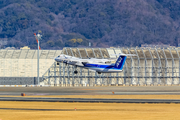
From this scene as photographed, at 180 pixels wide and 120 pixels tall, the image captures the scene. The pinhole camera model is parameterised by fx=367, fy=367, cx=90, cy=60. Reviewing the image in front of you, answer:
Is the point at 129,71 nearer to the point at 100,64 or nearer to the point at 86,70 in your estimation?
the point at 86,70

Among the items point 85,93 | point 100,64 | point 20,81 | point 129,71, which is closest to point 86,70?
point 129,71

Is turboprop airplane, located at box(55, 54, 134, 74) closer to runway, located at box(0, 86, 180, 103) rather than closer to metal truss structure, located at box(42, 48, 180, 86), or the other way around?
runway, located at box(0, 86, 180, 103)

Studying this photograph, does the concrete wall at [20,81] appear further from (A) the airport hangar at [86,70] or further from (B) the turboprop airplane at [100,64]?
(B) the turboprop airplane at [100,64]

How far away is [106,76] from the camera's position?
124 m

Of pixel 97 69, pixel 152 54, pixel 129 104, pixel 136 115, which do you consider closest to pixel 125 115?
pixel 136 115

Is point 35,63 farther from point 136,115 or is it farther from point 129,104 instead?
point 136,115

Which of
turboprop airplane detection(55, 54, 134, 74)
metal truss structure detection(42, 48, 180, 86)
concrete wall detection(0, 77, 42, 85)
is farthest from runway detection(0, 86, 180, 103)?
concrete wall detection(0, 77, 42, 85)

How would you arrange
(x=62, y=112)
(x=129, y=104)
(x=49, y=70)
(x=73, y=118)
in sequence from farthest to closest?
1. (x=49, y=70)
2. (x=129, y=104)
3. (x=62, y=112)
4. (x=73, y=118)

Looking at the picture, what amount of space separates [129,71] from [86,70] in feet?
49.2

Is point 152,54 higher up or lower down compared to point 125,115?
higher up

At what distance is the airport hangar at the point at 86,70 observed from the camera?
123250 millimetres

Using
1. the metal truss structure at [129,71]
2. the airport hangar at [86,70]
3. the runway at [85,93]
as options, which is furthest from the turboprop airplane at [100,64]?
the metal truss structure at [129,71]

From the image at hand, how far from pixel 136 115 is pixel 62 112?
1140cm

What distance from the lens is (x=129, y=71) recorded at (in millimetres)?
126188
